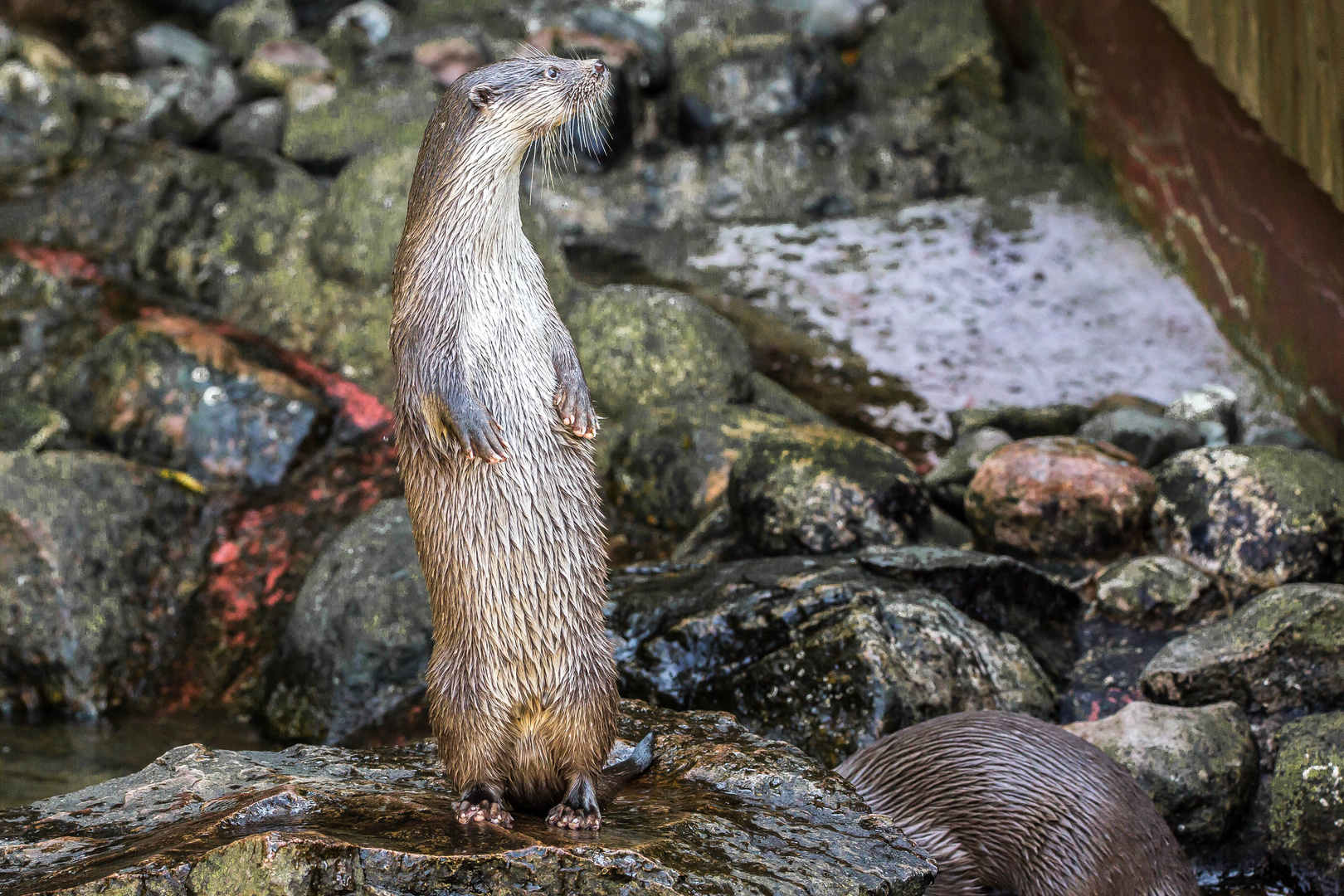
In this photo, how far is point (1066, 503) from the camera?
492 cm

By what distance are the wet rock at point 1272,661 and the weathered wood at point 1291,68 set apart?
193 centimetres

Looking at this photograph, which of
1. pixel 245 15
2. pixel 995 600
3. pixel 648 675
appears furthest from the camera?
pixel 245 15

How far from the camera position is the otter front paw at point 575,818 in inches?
102

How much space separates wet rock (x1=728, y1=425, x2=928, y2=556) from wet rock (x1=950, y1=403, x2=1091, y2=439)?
1228mm

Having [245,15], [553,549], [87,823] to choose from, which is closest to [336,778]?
[87,823]

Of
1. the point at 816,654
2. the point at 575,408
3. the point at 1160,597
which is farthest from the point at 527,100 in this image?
the point at 1160,597

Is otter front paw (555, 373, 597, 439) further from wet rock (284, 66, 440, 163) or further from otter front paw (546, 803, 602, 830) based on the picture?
wet rock (284, 66, 440, 163)

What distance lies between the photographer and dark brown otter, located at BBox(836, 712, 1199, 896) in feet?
10.3

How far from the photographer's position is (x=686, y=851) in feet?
8.16

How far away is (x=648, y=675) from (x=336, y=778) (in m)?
1.46

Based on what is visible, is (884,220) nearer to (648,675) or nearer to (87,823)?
(648,675)

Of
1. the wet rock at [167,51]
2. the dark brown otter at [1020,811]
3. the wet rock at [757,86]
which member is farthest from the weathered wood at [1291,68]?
the wet rock at [167,51]

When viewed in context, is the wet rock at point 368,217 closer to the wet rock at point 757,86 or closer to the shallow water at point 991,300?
the shallow water at point 991,300

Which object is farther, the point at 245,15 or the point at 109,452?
the point at 245,15
